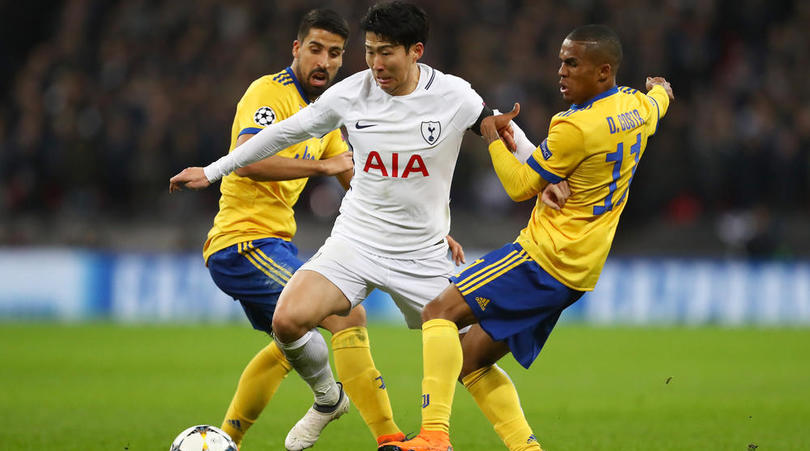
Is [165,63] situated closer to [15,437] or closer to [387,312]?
[387,312]

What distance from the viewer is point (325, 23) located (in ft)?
20.7

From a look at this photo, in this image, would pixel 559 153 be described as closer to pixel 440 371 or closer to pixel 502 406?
pixel 440 371

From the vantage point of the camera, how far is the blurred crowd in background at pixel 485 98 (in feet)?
52.0

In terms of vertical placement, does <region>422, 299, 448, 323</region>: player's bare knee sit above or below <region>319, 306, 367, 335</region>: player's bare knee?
above

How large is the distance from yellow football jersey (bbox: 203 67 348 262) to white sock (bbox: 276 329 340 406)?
71 centimetres

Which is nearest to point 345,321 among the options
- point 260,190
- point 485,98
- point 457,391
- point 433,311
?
point 433,311

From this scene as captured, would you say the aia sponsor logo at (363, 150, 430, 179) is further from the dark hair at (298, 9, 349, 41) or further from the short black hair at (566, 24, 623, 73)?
the dark hair at (298, 9, 349, 41)

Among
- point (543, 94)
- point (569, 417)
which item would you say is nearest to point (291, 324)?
point (569, 417)

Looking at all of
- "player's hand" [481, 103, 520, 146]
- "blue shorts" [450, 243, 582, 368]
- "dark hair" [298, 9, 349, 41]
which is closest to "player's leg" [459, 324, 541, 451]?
"blue shorts" [450, 243, 582, 368]

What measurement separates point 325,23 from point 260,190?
40.6 inches

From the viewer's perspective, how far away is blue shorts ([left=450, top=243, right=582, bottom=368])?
538cm

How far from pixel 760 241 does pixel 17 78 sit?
12.2 m

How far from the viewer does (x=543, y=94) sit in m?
16.1

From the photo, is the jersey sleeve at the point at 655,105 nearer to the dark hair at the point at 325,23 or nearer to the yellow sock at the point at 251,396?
the dark hair at the point at 325,23
